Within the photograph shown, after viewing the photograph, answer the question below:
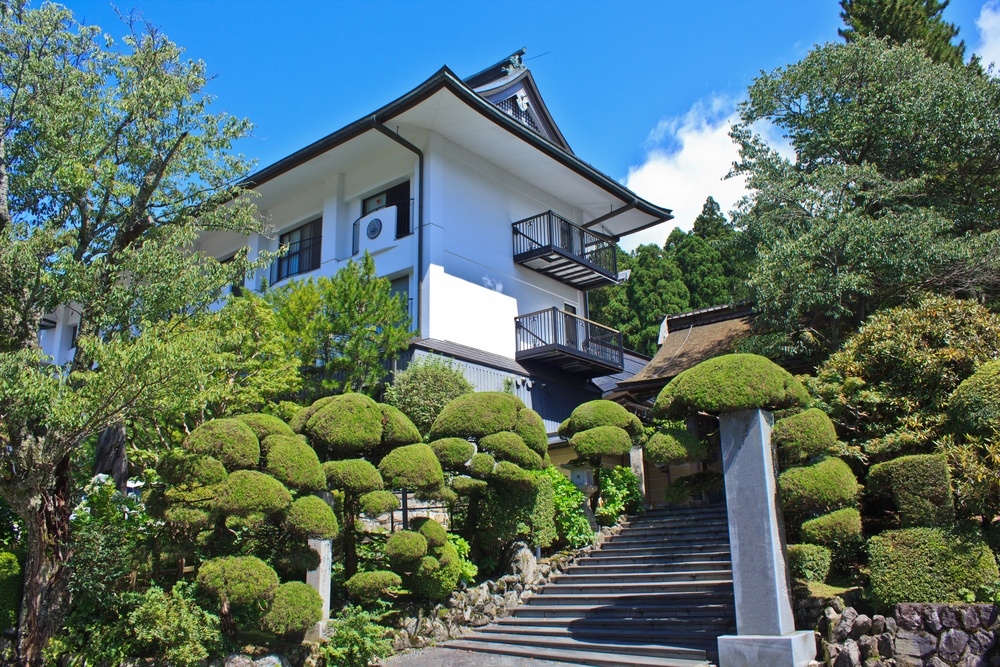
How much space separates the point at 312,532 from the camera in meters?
Result: 9.52

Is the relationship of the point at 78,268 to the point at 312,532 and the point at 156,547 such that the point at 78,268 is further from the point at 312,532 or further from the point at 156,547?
the point at 312,532

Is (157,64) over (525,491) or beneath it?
over

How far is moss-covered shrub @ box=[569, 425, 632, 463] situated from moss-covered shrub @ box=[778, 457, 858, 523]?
16.0ft

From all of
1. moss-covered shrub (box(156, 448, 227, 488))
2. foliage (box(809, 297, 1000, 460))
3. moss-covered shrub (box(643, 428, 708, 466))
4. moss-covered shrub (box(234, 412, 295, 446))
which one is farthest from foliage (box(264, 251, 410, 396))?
foliage (box(809, 297, 1000, 460))

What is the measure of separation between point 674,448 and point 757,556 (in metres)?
1.70

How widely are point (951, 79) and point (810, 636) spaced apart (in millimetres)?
12589

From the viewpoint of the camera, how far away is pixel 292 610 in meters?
8.99

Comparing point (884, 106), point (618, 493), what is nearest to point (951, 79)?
point (884, 106)

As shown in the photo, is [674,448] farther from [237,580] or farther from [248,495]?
[237,580]

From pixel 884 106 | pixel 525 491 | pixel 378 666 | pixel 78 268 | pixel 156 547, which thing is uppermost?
pixel 884 106

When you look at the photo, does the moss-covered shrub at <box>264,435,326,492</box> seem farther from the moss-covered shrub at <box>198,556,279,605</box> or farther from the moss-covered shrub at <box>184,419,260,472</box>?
the moss-covered shrub at <box>198,556,279,605</box>

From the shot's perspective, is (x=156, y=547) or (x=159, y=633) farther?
(x=156, y=547)

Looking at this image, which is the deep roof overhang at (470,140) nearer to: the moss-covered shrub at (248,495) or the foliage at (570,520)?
the foliage at (570,520)

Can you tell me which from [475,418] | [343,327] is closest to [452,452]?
[475,418]
